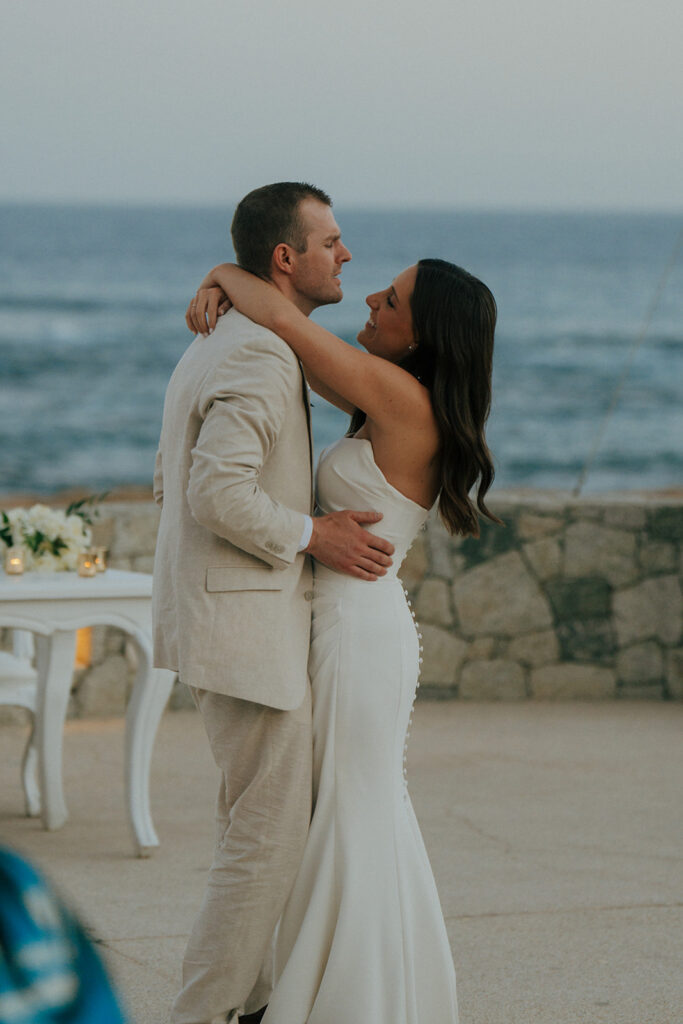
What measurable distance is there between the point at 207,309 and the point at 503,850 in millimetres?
2201

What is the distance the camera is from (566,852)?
3854 mm

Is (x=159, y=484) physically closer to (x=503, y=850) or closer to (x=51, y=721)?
(x=51, y=721)

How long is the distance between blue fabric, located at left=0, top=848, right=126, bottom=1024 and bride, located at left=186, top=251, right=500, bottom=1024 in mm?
1406

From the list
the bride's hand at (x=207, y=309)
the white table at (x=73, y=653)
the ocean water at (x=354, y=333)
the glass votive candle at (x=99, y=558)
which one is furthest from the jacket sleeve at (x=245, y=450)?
the ocean water at (x=354, y=333)

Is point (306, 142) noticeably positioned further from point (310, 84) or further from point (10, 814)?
point (10, 814)

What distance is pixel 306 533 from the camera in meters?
2.15

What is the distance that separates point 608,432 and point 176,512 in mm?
23409

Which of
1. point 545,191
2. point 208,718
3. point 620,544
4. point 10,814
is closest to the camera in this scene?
point 208,718

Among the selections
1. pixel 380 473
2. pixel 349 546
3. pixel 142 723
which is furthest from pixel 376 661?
pixel 142 723

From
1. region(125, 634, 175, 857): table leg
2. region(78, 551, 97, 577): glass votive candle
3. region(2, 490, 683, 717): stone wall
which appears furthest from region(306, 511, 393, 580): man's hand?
region(2, 490, 683, 717): stone wall

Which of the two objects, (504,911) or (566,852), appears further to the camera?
(566,852)

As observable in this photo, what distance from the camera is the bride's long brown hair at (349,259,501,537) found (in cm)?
221

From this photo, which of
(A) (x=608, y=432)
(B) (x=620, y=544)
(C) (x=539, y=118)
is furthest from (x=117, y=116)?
(B) (x=620, y=544)

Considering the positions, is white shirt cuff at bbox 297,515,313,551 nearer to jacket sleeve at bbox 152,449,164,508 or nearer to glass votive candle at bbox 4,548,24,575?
jacket sleeve at bbox 152,449,164,508
